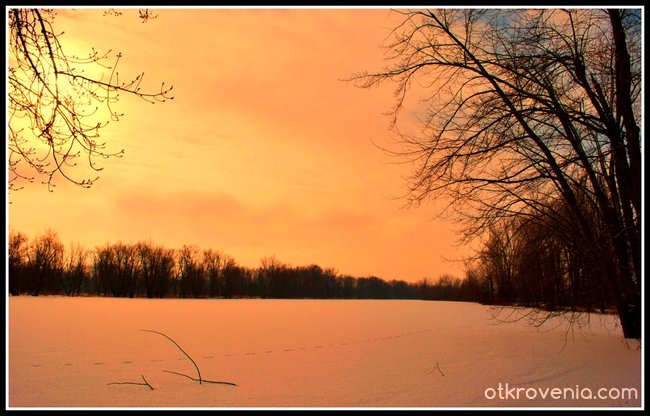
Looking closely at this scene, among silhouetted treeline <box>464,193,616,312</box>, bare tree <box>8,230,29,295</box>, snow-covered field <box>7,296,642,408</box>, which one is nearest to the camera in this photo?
snow-covered field <box>7,296,642,408</box>

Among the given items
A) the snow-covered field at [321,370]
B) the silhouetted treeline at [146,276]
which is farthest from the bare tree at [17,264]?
the snow-covered field at [321,370]

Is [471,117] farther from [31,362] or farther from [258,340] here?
[31,362]

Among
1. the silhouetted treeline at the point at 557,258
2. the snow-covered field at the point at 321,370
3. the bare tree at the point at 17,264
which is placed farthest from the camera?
the bare tree at the point at 17,264

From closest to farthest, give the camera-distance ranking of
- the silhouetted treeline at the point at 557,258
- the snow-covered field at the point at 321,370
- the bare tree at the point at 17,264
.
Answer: the snow-covered field at the point at 321,370, the silhouetted treeline at the point at 557,258, the bare tree at the point at 17,264

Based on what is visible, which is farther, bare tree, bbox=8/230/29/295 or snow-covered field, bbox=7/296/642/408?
bare tree, bbox=8/230/29/295

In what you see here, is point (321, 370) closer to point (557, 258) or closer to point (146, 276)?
point (557, 258)

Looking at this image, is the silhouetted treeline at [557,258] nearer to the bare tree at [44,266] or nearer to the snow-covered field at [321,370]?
the snow-covered field at [321,370]

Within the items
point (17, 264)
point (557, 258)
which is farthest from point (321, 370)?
point (17, 264)

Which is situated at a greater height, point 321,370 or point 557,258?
point 557,258

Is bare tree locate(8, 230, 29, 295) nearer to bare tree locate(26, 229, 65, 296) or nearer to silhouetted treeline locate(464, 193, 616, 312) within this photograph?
bare tree locate(26, 229, 65, 296)

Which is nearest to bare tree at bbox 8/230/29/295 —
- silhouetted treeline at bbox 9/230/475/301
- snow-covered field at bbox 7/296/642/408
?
silhouetted treeline at bbox 9/230/475/301

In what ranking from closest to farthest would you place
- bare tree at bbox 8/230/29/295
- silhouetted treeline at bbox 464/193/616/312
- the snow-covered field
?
the snow-covered field, silhouetted treeline at bbox 464/193/616/312, bare tree at bbox 8/230/29/295

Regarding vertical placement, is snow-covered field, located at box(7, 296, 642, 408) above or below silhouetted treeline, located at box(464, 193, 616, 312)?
below

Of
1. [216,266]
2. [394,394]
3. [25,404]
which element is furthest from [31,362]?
[216,266]
